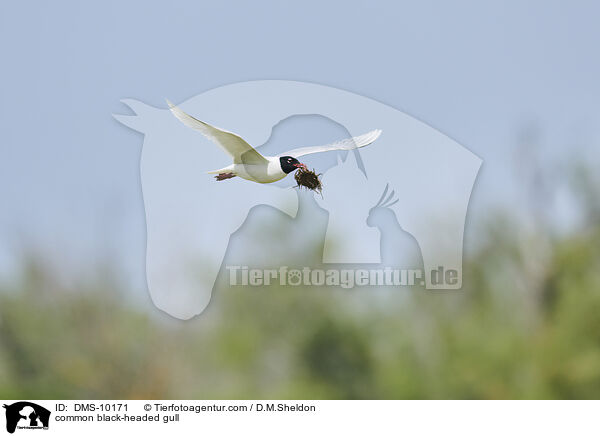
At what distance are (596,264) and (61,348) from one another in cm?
267

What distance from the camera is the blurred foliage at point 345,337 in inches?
115

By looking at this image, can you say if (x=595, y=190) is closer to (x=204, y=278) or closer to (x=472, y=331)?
(x=472, y=331)

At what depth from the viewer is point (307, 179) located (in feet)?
5.07

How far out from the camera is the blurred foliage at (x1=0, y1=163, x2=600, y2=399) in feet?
9.56

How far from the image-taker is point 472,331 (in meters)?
3.01

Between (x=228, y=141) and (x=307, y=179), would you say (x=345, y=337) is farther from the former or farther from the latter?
(x=228, y=141)

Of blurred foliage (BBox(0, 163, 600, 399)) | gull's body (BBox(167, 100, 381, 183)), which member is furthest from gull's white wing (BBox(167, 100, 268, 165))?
blurred foliage (BBox(0, 163, 600, 399))

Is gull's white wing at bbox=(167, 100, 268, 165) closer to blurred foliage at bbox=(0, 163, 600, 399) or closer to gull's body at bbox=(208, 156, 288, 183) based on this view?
gull's body at bbox=(208, 156, 288, 183)
